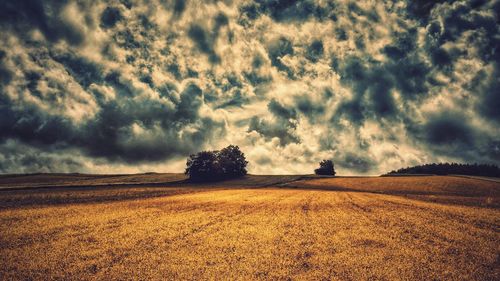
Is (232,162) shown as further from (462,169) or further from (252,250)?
(462,169)

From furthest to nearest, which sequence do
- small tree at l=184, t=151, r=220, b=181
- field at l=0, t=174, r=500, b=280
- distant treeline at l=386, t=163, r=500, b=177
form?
distant treeline at l=386, t=163, r=500, b=177 < small tree at l=184, t=151, r=220, b=181 < field at l=0, t=174, r=500, b=280

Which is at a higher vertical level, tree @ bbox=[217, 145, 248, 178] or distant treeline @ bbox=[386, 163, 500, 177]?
tree @ bbox=[217, 145, 248, 178]

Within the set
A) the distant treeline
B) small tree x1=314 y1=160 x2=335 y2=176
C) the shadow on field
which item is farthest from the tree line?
the distant treeline

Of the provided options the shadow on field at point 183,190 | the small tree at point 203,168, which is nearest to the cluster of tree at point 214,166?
the small tree at point 203,168

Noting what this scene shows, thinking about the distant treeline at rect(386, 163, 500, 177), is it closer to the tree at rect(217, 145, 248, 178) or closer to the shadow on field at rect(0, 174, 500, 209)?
the shadow on field at rect(0, 174, 500, 209)

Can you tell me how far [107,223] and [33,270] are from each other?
6.38 m

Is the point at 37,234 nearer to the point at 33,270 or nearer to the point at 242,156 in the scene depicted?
the point at 33,270

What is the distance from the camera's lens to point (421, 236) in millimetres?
10008

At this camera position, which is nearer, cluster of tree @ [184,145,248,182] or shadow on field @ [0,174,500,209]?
shadow on field @ [0,174,500,209]

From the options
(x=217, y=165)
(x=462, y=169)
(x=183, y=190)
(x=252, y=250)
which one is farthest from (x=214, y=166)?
(x=462, y=169)

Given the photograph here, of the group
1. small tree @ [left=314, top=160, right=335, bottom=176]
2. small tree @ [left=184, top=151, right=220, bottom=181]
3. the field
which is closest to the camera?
the field

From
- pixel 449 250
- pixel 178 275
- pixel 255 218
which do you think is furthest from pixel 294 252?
pixel 255 218

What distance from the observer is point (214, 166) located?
285ft

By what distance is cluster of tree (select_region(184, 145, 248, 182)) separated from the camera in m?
86.4
